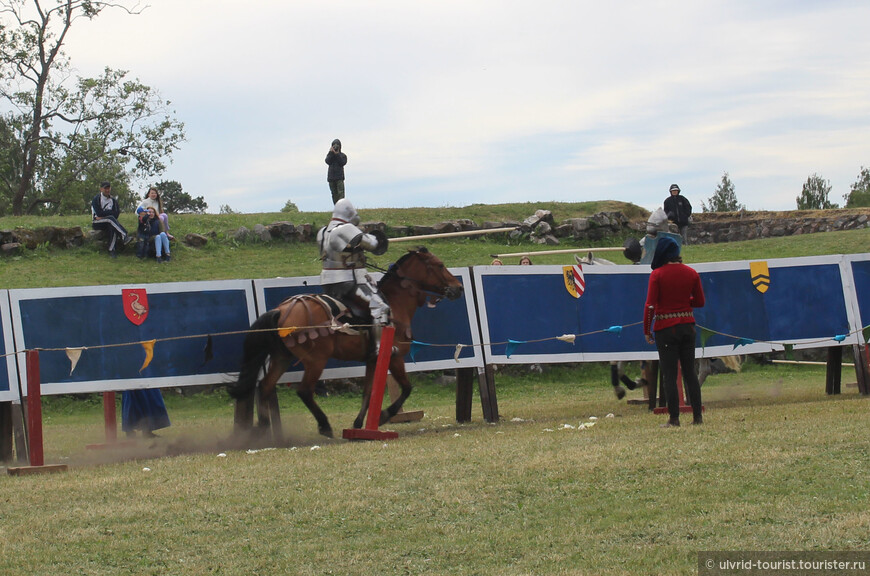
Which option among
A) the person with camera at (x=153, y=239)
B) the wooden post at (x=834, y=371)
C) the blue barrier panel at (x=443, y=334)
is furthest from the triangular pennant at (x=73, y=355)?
the person with camera at (x=153, y=239)

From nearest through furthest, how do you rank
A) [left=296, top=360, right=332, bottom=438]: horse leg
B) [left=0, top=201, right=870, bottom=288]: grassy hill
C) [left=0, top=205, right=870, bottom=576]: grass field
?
[left=0, top=205, right=870, bottom=576]: grass field
[left=296, top=360, right=332, bottom=438]: horse leg
[left=0, top=201, right=870, bottom=288]: grassy hill

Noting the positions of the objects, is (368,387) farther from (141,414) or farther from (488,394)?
(141,414)

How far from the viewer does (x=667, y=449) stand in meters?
9.55

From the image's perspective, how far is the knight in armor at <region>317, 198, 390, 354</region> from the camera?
12820 millimetres

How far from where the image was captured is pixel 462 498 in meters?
8.22

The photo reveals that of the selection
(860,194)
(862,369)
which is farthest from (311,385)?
(860,194)

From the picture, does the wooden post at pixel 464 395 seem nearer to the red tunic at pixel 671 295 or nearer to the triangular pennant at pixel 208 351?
the red tunic at pixel 671 295

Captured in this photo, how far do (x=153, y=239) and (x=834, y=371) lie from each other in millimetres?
14939

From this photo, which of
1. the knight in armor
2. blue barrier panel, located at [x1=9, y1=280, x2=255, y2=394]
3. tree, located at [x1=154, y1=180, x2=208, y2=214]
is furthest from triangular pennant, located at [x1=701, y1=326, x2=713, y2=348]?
tree, located at [x1=154, y1=180, x2=208, y2=214]

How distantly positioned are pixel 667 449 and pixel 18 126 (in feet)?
145

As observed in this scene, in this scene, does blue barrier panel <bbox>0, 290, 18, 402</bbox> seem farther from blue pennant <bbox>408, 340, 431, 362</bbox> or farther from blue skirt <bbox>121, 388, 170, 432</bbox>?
blue pennant <bbox>408, 340, 431, 362</bbox>

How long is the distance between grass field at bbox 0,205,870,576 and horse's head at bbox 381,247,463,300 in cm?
171

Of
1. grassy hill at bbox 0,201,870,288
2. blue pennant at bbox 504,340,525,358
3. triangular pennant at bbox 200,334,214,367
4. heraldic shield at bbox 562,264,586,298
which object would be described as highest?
grassy hill at bbox 0,201,870,288

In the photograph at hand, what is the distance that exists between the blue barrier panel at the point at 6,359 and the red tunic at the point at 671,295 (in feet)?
→ 22.3
